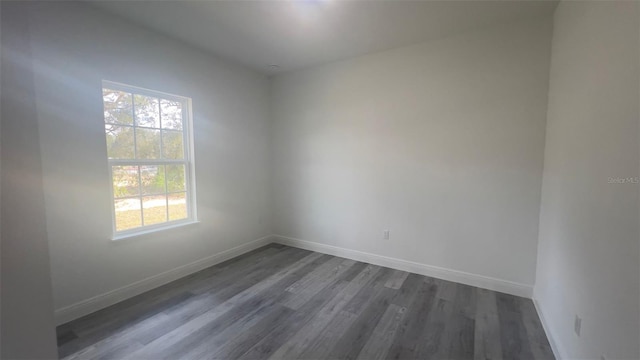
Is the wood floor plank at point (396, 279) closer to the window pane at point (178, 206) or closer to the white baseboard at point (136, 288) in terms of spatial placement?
the white baseboard at point (136, 288)

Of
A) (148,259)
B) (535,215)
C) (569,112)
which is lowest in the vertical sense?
(148,259)

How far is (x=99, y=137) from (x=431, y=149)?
3.35m

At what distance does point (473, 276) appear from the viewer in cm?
290

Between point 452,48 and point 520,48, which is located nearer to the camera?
point 520,48

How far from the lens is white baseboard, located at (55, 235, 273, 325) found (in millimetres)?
2258

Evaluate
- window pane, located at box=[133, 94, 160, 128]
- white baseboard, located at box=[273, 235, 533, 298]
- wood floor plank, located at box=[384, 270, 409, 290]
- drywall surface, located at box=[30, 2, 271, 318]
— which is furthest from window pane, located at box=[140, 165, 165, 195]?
wood floor plank, located at box=[384, 270, 409, 290]

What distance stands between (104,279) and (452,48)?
13.8 ft

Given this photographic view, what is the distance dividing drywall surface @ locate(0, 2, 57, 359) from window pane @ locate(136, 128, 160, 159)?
6.72 feet

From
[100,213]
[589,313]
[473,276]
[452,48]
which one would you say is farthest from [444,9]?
[100,213]

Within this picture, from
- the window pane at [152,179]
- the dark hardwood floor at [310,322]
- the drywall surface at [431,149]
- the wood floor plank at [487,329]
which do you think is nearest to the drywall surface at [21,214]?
the dark hardwood floor at [310,322]

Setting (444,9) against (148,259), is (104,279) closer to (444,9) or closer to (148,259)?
(148,259)

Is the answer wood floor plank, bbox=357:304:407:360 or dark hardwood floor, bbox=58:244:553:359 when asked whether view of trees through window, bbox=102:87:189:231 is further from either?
wood floor plank, bbox=357:304:407:360

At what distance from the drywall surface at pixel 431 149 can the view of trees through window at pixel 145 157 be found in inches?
63.5

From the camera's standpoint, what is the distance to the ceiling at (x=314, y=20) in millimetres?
2295
